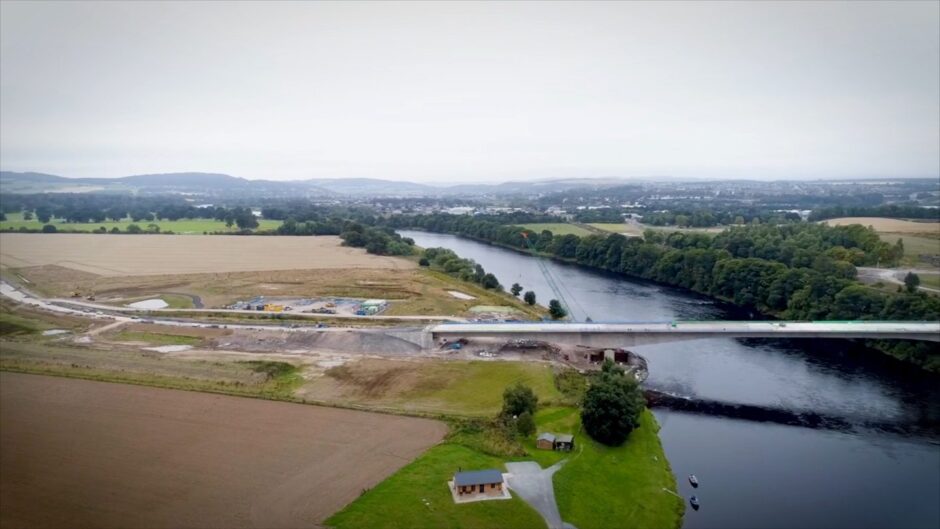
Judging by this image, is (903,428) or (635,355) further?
(635,355)

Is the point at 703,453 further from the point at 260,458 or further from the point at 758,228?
the point at 758,228

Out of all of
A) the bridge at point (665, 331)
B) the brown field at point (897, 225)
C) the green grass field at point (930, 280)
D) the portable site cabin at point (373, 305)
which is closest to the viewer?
the bridge at point (665, 331)

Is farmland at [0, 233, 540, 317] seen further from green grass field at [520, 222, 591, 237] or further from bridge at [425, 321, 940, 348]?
green grass field at [520, 222, 591, 237]

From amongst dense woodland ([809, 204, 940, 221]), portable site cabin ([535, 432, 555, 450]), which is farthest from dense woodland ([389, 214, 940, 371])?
portable site cabin ([535, 432, 555, 450])

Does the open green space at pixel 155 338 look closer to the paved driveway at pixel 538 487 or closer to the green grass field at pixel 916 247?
the paved driveway at pixel 538 487

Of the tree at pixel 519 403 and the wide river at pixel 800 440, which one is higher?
the tree at pixel 519 403

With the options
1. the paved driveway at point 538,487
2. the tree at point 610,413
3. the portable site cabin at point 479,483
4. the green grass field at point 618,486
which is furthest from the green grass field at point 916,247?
the portable site cabin at point 479,483

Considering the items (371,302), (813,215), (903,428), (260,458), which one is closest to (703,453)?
(903,428)
